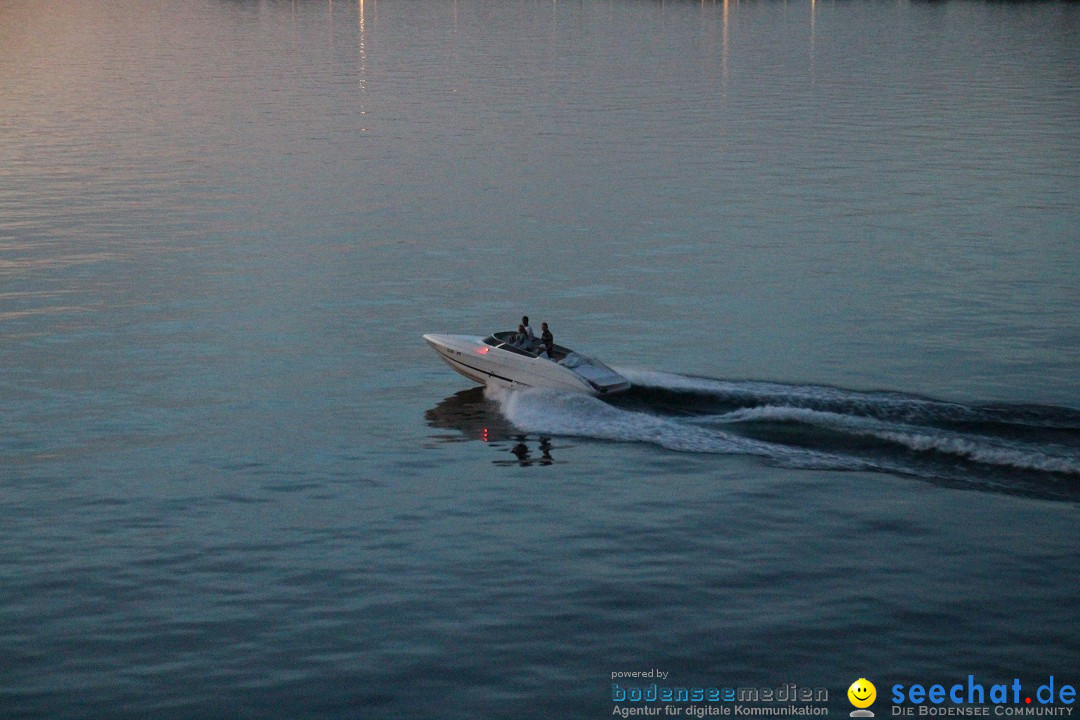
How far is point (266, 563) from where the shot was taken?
107 ft

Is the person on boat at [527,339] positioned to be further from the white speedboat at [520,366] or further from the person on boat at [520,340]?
the white speedboat at [520,366]

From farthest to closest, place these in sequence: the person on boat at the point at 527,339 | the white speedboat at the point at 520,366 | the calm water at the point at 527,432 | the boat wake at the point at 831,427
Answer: the person on boat at the point at 527,339 < the white speedboat at the point at 520,366 < the boat wake at the point at 831,427 < the calm water at the point at 527,432

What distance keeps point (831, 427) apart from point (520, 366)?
442 inches

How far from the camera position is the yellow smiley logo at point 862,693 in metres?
26.2

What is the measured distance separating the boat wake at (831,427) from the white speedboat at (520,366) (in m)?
0.43

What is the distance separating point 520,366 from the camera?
148 ft

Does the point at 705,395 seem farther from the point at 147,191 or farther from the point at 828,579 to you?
the point at 147,191

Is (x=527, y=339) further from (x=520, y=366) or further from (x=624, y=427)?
(x=624, y=427)

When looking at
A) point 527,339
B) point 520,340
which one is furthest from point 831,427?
point 520,340

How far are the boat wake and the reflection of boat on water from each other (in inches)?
21.2

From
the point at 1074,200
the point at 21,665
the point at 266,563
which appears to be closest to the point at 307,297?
the point at 266,563

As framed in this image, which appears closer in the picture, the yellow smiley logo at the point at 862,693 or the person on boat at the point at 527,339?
the yellow smiley logo at the point at 862,693

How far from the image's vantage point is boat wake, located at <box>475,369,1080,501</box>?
120 ft

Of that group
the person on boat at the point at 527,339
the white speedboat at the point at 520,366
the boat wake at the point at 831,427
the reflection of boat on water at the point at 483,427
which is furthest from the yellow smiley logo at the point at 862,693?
the person on boat at the point at 527,339
